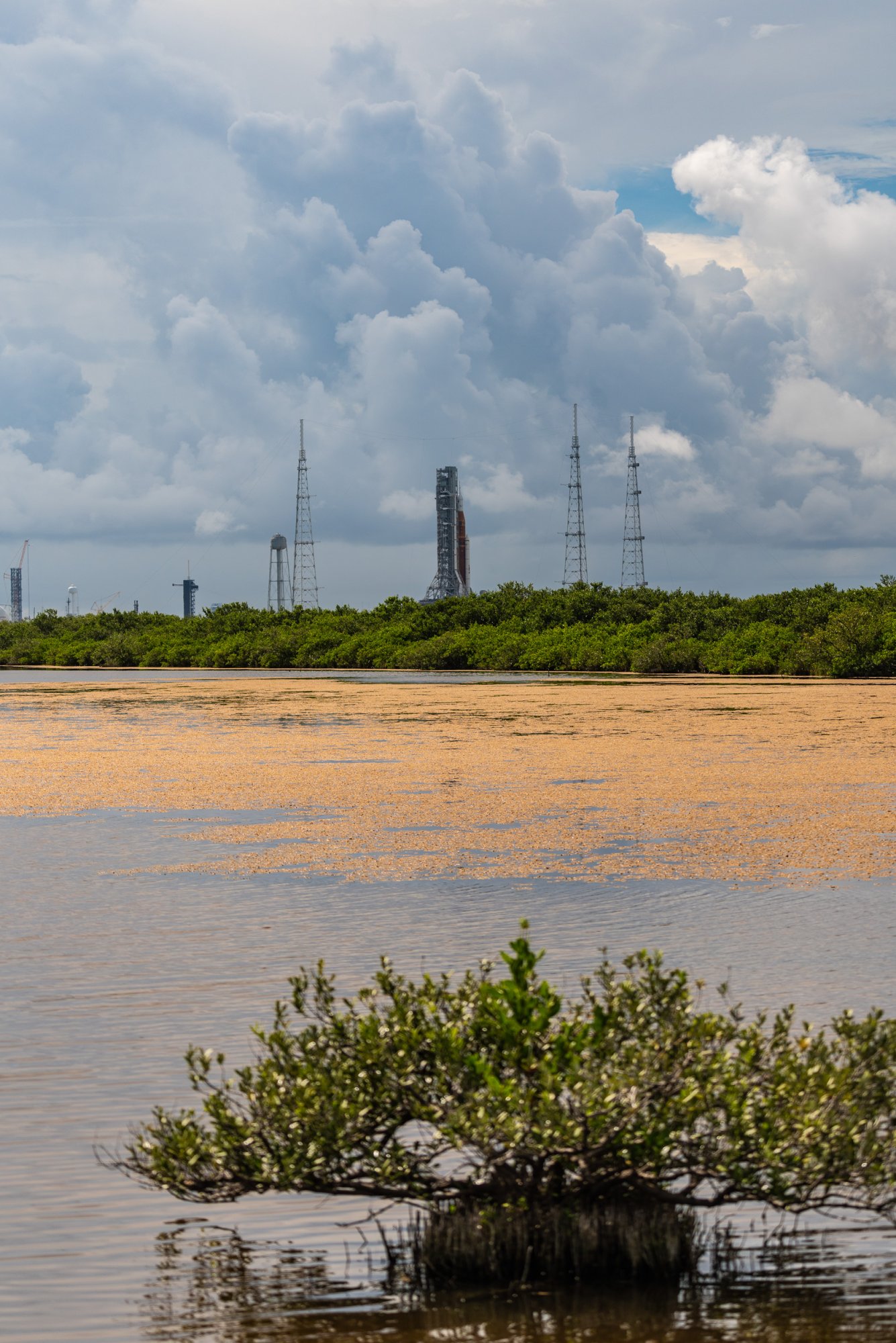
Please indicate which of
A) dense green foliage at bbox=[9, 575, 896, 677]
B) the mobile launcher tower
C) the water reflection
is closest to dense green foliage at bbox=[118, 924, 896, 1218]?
the water reflection

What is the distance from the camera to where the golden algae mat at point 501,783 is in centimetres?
1347

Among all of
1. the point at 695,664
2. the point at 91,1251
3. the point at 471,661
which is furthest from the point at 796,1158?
the point at 471,661

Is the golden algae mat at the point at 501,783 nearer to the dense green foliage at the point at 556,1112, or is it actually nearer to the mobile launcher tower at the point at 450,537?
the dense green foliage at the point at 556,1112

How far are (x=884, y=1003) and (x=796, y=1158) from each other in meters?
3.65

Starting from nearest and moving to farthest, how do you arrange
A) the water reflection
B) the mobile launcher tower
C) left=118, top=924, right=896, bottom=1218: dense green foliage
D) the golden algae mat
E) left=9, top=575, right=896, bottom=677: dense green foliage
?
1. the water reflection
2. left=118, top=924, right=896, bottom=1218: dense green foliage
3. the golden algae mat
4. left=9, top=575, right=896, bottom=677: dense green foliage
5. the mobile launcher tower

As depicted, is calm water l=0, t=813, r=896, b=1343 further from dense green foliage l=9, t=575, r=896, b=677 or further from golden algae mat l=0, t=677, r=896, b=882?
dense green foliage l=9, t=575, r=896, b=677

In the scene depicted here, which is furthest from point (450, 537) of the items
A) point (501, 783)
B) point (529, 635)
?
point (501, 783)

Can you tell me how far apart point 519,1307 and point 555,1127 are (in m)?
0.55

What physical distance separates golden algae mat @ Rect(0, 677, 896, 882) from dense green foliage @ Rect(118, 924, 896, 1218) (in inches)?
297

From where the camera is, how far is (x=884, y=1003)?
793cm

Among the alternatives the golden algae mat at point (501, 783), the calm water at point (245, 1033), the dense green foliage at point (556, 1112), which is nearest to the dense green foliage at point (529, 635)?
the golden algae mat at point (501, 783)

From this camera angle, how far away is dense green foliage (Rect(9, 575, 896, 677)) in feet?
212

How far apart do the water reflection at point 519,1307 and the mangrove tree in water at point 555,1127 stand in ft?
0.59

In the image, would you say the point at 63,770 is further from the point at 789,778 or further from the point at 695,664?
the point at 695,664
